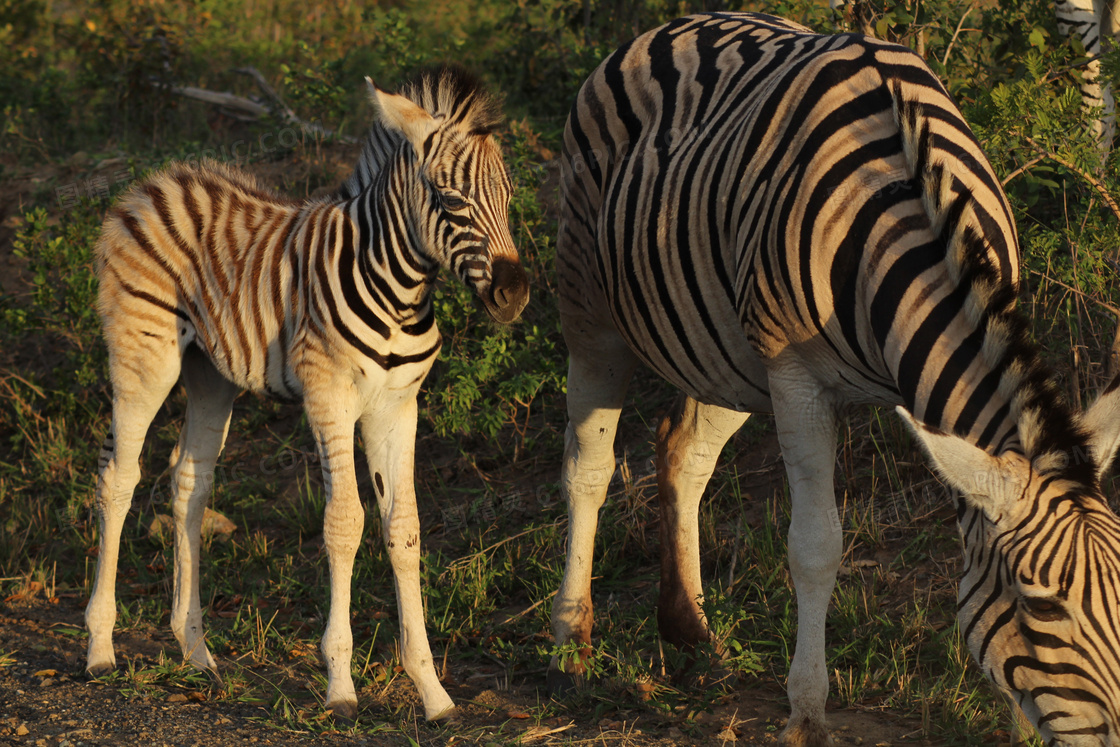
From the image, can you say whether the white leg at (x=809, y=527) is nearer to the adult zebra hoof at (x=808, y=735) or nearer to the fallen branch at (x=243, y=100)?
the adult zebra hoof at (x=808, y=735)

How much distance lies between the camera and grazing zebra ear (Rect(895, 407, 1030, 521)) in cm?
296

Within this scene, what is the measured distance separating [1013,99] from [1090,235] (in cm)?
84

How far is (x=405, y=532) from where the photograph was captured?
4.62 metres

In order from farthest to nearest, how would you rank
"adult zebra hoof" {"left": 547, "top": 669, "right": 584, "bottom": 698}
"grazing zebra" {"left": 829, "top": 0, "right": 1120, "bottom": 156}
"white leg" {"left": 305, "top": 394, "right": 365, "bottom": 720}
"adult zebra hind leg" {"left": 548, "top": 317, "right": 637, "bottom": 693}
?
"grazing zebra" {"left": 829, "top": 0, "right": 1120, "bottom": 156} → "adult zebra hind leg" {"left": 548, "top": 317, "right": 637, "bottom": 693} → "adult zebra hoof" {"left": 547, "top": 669, "right": 584, "bottom": 698} → "white leg" {"left": 305, "top": 394, "right": 365, "bottom": 720}

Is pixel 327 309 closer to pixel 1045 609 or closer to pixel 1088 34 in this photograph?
pixel 1045 609

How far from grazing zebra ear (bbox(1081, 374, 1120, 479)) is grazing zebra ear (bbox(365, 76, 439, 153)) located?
2678mm

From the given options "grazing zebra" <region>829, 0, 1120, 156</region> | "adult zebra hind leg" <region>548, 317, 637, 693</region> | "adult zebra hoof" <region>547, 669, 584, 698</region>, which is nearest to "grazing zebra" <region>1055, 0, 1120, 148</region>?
"grazing zebra" <region>829, 0, 1120, 156</region>

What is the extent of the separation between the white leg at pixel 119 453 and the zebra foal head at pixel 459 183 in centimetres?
141

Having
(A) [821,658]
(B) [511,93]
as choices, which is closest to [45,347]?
(B) [511,93]

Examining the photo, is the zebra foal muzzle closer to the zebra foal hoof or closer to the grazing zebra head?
the grazing zebra head

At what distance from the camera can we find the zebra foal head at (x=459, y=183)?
171 inches

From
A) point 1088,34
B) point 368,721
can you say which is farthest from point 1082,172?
point 368,721

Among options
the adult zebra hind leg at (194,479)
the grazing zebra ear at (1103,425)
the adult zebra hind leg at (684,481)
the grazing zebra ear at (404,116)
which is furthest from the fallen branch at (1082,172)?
the adult zebra hind leg at (194,479)

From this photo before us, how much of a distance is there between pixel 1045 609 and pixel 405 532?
256 centimetres
